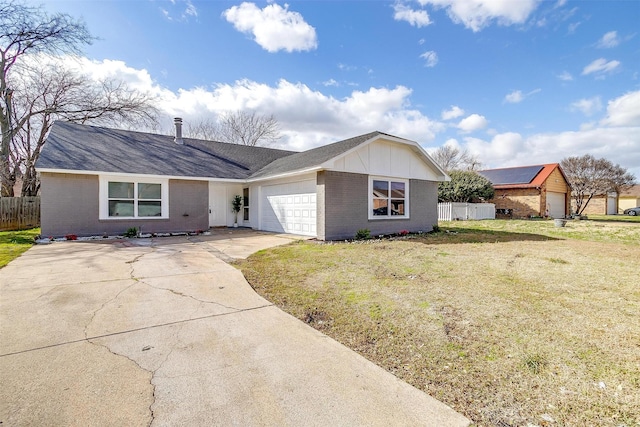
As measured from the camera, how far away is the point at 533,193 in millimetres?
23719

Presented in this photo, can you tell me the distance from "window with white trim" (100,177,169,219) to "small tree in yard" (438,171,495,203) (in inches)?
776

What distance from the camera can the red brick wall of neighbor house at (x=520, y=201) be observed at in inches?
929

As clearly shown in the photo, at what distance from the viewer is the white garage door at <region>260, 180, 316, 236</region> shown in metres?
11.6

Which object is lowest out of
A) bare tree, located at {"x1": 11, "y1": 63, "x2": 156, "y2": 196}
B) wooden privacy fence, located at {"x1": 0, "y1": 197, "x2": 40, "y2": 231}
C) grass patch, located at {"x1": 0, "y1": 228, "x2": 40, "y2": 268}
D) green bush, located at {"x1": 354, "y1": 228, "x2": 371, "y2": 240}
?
grass patch, located at {"x1": 0, "y1": 228, "x2": 40, "y2": 268}

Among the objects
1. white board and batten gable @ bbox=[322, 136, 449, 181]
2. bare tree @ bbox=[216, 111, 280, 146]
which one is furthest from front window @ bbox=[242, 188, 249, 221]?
bare tree @ bbox=[216, 111, 280, 146]

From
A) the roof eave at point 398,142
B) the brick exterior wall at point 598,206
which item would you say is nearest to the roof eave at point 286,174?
the roof eave at point 398,142

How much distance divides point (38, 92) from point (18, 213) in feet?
28.4

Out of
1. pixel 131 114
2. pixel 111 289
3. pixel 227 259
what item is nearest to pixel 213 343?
pixel 111 289

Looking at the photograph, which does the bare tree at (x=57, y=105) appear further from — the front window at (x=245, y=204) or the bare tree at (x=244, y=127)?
the bare tree at (x=244, y=127)

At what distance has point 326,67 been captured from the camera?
16906 millimetres

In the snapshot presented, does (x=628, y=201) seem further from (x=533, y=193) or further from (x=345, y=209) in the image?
(x=345, y=209)

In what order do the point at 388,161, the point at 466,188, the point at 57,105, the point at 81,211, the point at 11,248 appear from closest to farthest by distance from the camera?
1. the point at 11,248
2. the point at 81,211
3. the point at 388,161
4. the point at 57,105
5. the point at 466,188

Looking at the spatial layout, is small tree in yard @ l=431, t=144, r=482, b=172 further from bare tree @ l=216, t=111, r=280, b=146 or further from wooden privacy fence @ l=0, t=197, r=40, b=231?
wooden privacy fence @ l=0, t=197, r=40, b=231

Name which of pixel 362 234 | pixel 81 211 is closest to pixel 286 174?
pixel 362 234
